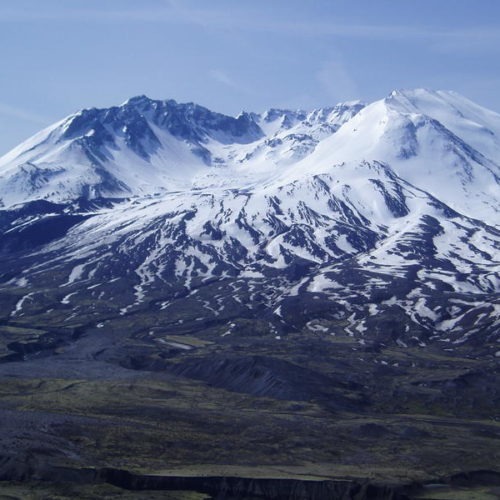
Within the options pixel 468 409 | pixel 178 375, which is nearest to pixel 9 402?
pixel 178 375

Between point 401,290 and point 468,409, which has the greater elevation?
point 401,290

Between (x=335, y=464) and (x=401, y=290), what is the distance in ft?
389

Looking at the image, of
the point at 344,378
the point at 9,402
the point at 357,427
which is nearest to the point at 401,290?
the point at 344,378

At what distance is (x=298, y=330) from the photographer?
533 ft

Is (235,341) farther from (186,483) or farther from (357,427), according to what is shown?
(186,483)

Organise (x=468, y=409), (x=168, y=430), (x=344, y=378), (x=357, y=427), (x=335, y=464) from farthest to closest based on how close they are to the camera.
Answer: (x=344, y=378) < (x=468, y=409) < (x=357, y=427) < (x=168, y=430) < (x=335, y=464)

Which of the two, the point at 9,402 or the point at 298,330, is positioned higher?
the point at 298,330

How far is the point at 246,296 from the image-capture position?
18925cm

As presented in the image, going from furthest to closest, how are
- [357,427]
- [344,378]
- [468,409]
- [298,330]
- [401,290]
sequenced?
[401,290]
[298,330]
[344,378]
[468,409]
[357,427]

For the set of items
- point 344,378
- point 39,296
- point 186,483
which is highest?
point 39,296

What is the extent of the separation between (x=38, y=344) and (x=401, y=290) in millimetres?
81847

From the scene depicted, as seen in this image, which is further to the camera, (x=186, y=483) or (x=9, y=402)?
(x=9, y=402)

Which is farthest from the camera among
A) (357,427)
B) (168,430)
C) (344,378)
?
(344,378)

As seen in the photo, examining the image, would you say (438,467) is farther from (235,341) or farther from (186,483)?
(235,341)
